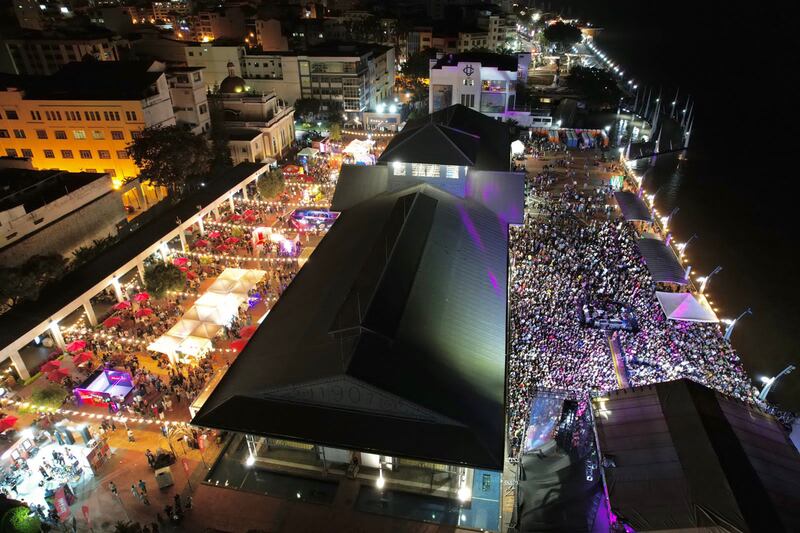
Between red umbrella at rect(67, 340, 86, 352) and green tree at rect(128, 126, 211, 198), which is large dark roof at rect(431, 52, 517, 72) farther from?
red umbrella at rect(67, 340, 86, 352)

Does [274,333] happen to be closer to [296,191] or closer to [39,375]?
[39,375]

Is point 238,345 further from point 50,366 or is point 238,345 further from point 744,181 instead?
point 744,181

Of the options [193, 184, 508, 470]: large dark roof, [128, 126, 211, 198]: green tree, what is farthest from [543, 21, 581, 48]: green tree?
[193, 184, 508, 470]: large dark roof

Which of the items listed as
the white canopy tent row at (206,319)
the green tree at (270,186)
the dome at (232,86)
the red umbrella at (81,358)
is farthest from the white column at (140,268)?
the dome at (232,86)

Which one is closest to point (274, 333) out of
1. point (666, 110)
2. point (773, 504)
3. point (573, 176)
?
point (773, 504)

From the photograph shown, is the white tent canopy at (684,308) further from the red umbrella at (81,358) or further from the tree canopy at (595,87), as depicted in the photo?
the tree canopy at (595,87)
